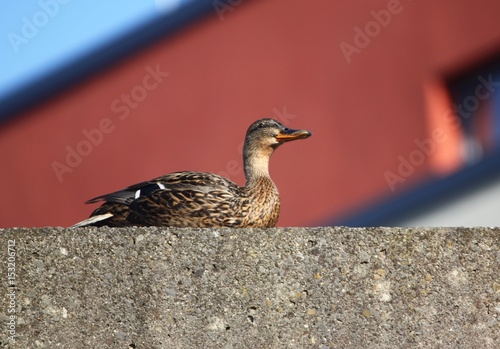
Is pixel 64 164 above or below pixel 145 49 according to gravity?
below

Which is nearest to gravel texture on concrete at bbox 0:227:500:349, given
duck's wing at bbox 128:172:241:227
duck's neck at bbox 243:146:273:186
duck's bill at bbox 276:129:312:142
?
duck's wing at bbox 128:172:241:227

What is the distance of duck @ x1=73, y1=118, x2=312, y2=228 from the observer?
198 inches

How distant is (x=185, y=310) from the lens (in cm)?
359

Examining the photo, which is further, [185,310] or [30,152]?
[30,152]

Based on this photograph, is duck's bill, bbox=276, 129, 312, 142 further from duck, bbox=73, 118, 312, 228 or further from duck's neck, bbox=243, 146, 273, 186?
duck's neck, bbox=243, 146, 273, 186

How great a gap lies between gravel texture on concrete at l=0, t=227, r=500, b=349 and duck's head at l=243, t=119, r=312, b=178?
197 centimetres

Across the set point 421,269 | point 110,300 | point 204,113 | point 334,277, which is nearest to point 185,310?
point 110,300

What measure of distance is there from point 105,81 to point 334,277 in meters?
6.37

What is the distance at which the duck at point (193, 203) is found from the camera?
16.5ft

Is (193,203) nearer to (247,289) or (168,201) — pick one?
(168,201)

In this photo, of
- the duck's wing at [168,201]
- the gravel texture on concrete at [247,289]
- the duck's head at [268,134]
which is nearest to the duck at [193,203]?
the duck's wing at [168,201]

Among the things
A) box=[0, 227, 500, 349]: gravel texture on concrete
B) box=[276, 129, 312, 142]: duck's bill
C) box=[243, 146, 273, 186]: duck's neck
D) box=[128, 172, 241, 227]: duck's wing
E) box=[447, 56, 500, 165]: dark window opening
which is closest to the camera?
box=[0, 227, 500, 349]: gravel texture on concrete

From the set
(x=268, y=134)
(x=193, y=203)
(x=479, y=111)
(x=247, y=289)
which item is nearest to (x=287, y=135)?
(x=268, y=134)

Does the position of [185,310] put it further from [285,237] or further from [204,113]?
[204,113]
